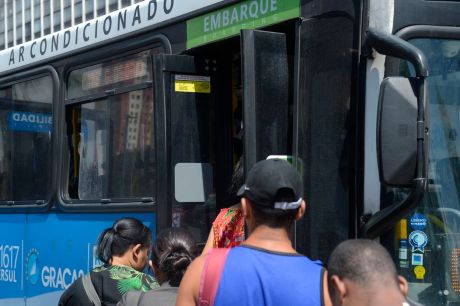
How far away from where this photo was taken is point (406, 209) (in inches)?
128

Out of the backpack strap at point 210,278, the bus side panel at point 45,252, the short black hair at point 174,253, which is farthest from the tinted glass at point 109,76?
the backpack strap at point 210,278

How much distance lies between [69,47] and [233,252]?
3.51 meters

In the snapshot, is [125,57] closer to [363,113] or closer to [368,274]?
[363,113]

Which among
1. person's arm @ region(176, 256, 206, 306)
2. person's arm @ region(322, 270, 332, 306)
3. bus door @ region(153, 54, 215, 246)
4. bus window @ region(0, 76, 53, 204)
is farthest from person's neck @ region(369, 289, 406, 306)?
bus window @ region(0, 76, 53, 204)

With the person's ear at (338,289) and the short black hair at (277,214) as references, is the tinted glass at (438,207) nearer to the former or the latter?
the short black hair at (277,214)

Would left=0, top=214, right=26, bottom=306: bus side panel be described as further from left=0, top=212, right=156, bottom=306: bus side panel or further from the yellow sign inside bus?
the yellow sign inside bus

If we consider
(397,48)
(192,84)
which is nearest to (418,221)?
(397,48)

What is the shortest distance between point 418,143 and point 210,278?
1.07m

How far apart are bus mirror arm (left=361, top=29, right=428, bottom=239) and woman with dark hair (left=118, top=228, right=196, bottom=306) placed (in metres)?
0.74

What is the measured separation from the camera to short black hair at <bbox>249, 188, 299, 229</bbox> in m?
2.60

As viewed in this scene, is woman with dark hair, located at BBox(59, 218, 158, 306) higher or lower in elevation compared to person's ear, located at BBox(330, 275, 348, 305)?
lower

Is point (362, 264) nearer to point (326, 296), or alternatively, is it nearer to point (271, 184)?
point (326, 296)

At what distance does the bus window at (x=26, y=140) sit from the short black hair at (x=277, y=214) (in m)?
3.48

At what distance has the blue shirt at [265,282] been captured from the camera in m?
2.49
